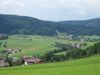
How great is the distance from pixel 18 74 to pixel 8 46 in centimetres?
11608

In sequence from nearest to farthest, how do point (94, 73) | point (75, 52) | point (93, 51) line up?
1. point (94, 73)
2. point (93, 51)
3. point (75, 52)

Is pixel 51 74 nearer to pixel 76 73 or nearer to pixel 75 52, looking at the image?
pixel 76 73

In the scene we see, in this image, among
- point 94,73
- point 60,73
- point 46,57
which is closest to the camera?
point 94,73

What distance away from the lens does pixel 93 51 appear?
69.7 m

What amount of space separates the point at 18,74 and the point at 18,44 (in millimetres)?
124680

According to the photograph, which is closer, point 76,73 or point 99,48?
point 76,73

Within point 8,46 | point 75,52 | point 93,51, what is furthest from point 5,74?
point 8,46

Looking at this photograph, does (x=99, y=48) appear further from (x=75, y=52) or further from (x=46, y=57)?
(x=46, y=57)

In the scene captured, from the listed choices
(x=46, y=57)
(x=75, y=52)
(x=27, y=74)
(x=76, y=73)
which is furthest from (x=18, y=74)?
(x=46, y=57)

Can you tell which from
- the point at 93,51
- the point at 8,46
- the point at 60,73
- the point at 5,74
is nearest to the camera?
the point at 60,73

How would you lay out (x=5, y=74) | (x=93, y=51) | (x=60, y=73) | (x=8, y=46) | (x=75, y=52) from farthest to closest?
1. (x=8, y=46)
2. (x=75, y=52)
3. (x=93, y=51)
4. (x=5, y=74)
5. (x=60, y=73)

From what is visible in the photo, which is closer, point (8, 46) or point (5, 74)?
point (5, 74)

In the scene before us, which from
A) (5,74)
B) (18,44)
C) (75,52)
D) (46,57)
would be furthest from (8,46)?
(5,74)

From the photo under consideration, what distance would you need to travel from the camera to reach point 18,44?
502 ft
